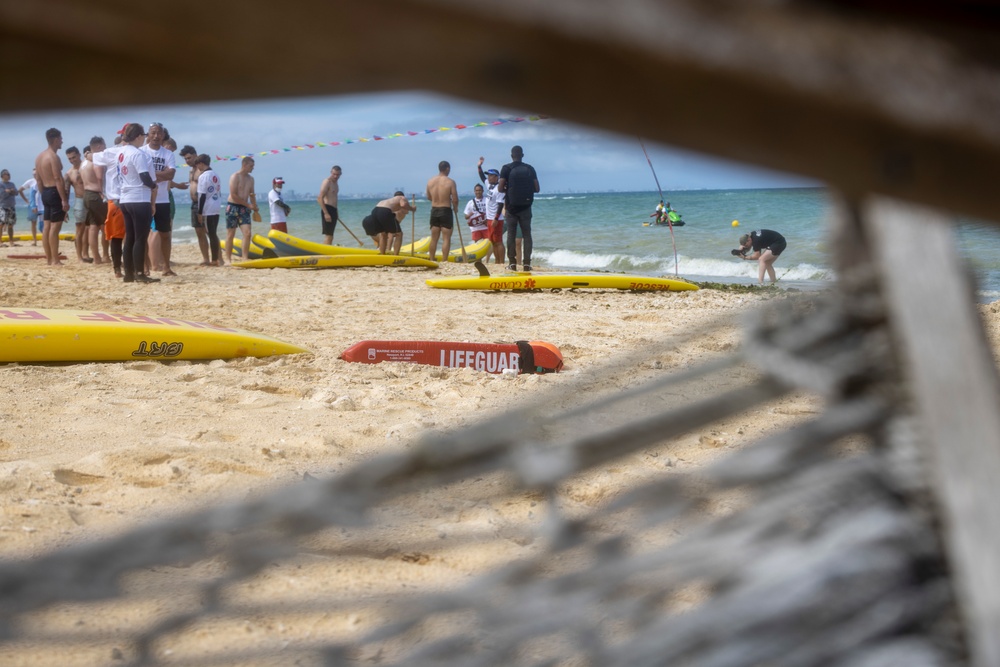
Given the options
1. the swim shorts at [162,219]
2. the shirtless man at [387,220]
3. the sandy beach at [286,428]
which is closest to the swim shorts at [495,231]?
the shirtless man at [387,220]

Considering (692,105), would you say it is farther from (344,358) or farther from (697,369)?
(344,358)

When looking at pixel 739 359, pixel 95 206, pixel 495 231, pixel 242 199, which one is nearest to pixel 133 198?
pixel 95 206

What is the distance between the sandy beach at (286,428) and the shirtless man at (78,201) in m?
3.93

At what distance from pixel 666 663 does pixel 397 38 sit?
81 cm

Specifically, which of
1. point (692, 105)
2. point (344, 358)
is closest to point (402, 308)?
point (344, 358)

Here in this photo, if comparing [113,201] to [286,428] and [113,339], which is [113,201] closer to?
[113,339]

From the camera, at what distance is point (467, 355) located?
186 inches

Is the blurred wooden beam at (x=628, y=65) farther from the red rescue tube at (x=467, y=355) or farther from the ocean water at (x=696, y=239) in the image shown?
the ocean water at (x=696, y=239)

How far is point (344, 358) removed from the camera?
190 inches

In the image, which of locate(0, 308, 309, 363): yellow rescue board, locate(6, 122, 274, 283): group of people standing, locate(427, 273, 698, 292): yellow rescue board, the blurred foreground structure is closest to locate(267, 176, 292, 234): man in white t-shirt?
locate(6, 122, 274, 283): group of people standing

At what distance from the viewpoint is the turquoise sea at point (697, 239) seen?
14.3 metres

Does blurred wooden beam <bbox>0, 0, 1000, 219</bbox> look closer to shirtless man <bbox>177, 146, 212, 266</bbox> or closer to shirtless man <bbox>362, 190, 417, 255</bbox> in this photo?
shirtless man <bbox>177, 146, 212, 266</bbox>

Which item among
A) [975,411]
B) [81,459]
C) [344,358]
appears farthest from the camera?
[344,358]

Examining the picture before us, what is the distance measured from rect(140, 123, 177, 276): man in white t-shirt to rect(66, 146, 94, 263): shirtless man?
1.42m
